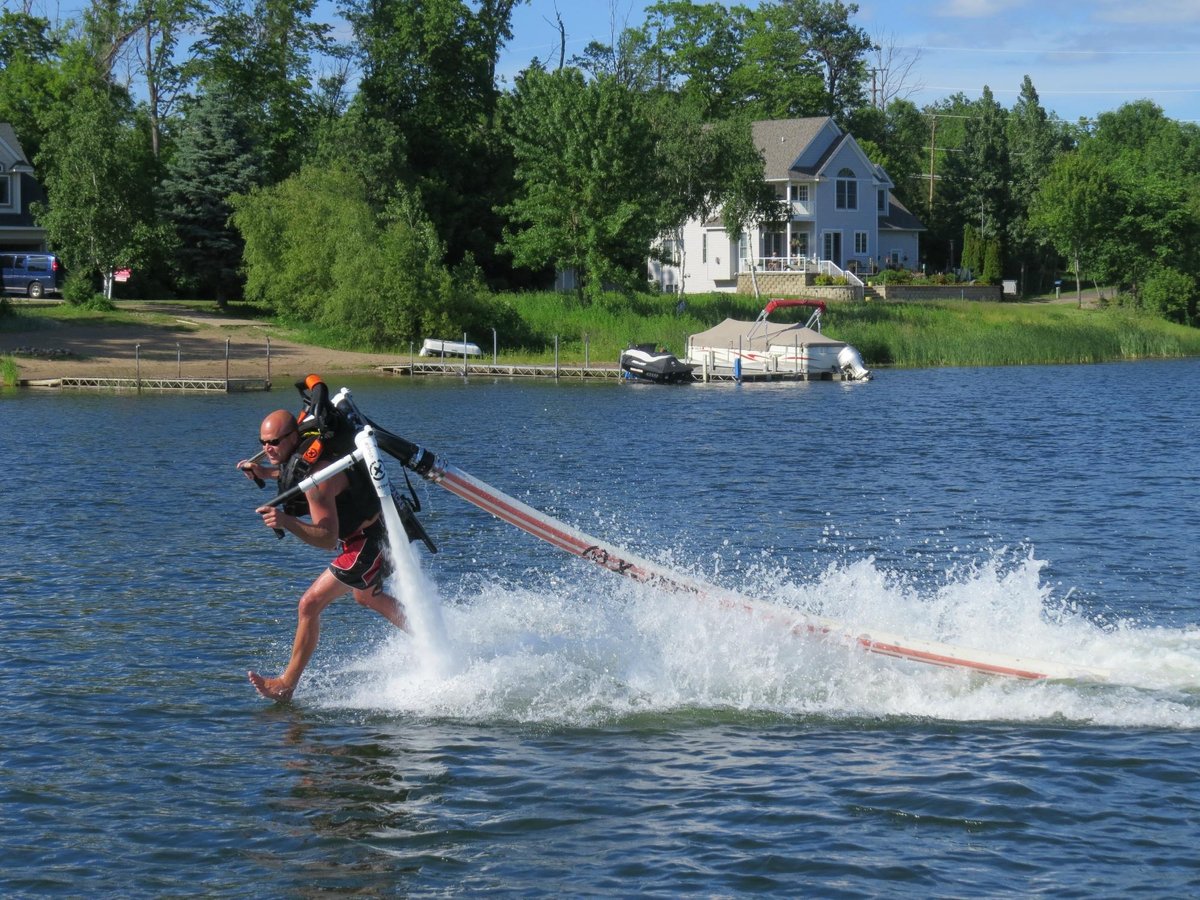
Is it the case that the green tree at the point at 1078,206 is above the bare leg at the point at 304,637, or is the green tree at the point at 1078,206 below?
above

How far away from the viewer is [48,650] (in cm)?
1446

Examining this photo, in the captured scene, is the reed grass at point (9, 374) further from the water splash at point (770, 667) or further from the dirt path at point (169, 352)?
the water splash at point (770, 667)

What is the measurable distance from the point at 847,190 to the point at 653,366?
39.2 meters

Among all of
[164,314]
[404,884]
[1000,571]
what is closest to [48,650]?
[404,884]

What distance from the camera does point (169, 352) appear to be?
5625cm

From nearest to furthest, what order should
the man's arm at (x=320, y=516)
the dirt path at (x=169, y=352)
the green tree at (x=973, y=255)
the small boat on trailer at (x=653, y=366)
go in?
1. the man's arm at (x=320, y=516)
2. the dirt path at (x=169, y=352)
3. the small boat on trailer at (x=653, y=366)
4. the green tree at (x=973, y=255)

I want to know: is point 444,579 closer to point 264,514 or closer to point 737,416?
point 264,514

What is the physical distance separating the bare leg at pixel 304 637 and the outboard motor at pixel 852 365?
46.9 m

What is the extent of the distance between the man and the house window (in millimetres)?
81382

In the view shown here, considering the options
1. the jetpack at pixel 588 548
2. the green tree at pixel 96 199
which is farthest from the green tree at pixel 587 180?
the jetpack at pixel 588 548

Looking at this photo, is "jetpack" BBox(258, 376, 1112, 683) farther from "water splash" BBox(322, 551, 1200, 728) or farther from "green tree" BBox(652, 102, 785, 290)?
"green tree" BBox(652, 102, 785, 290)

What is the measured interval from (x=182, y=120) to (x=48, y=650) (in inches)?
2806

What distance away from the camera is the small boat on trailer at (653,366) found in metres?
56.2

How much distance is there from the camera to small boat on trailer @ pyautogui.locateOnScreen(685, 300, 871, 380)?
58.8 meters
